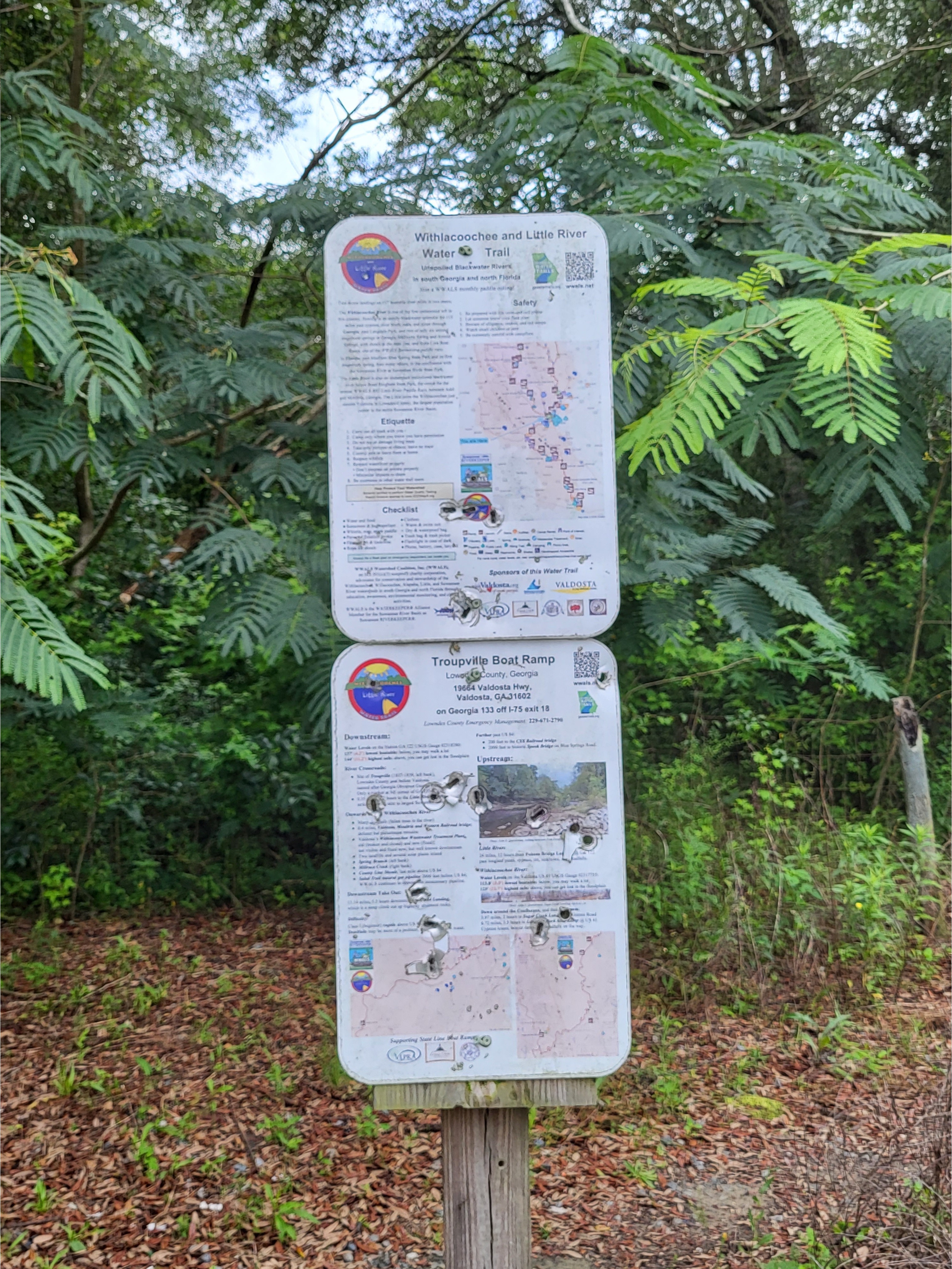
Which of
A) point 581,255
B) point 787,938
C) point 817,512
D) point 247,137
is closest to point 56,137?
point 581,255

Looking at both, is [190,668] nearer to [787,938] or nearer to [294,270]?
[294,270]

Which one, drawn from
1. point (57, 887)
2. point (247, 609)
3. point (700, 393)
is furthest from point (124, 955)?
point (700, 393)

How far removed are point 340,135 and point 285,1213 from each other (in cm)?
429

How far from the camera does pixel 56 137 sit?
306 centimetres

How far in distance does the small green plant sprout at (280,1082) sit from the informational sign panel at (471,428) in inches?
111

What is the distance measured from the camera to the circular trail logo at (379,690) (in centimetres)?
167

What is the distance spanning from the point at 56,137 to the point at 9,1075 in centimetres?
347

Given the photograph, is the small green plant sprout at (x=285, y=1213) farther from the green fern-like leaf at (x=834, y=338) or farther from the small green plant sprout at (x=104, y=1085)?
the green fern-like leaf at (x=834, y=338)

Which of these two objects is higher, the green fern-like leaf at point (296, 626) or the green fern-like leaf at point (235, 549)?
the green fern-like leaf at point (235, 549)

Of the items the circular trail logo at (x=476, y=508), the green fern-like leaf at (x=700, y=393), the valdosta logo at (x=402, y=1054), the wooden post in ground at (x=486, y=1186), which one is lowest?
the wooden post in ground at (x=486, y=1186)

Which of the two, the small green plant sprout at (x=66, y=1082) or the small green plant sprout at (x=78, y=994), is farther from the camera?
the small green plant sprout at (x=78, y=994)

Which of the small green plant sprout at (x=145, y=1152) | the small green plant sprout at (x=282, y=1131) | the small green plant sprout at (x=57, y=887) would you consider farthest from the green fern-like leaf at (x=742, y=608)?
the small green plant sprout at (x=57, y=887)

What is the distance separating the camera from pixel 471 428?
170 cm

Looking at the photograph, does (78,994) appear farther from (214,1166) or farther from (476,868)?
(476,868)
